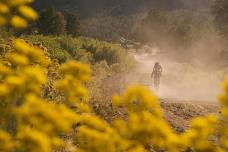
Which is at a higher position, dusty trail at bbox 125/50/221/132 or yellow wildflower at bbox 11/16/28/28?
yellow wildflower at bbox 11/16/28/28

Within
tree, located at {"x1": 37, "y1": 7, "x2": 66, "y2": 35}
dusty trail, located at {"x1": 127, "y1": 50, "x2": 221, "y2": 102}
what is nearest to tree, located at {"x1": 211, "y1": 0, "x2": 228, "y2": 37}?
dusty trail, located at {"x1": 127, "y1": 50, "x2": 221, "y2": 102}

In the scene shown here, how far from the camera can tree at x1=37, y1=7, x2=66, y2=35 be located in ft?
190

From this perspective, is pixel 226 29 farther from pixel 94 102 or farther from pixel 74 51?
pixel 94 102

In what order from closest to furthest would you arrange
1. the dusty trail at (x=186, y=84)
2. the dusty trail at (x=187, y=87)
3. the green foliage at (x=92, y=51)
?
1. the dusty trail at (x=187, y=87)
2. the dusty trail at (x=186, y=84)
3. the green foliage at (x=92, y=51)

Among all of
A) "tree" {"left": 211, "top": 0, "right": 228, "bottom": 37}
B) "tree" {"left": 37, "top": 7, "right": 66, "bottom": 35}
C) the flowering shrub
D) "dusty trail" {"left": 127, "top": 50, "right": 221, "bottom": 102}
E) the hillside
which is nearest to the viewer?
the flowering shrub

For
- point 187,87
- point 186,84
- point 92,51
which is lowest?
point 187,87

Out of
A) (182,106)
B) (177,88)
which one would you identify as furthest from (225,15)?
(182,106)

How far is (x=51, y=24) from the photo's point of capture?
5822cm

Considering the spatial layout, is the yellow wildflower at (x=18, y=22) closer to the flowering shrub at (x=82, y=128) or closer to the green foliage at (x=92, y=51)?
the flowering shrub at (x=82, y=128)

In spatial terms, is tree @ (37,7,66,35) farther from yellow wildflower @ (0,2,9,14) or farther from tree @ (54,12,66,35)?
yellow wildflower @ (0,2,9,14)

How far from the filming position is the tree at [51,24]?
2276 inches

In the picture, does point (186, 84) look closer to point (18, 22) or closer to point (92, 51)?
point (92, 51)

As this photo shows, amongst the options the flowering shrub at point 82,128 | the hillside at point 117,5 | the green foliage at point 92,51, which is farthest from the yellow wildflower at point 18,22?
the hillside at point 117,5

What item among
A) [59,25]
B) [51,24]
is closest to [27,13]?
[59,25]
